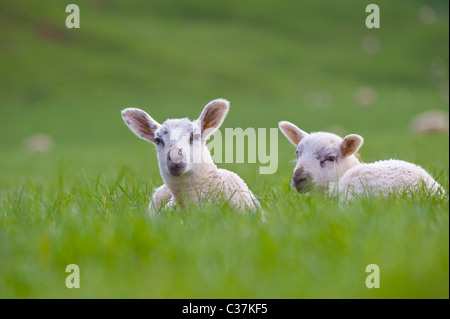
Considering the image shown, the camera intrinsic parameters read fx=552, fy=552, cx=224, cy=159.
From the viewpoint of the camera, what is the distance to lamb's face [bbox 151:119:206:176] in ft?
13.5

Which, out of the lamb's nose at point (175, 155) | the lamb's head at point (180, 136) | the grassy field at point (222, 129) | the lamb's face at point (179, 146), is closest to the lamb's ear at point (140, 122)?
the lamb's head at point (180, 136)

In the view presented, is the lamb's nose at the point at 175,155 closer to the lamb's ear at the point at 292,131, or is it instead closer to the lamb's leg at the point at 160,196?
the lamb's leg at the point at 160,196

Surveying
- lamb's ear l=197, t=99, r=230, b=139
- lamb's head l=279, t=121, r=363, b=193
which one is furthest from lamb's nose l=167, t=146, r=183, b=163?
lamb's head l=279, t=121, r=363, b=193

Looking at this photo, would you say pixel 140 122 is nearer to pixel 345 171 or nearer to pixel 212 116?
pixel 212 116

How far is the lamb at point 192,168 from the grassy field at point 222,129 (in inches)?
9.0

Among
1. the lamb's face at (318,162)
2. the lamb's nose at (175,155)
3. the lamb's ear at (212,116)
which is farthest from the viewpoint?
the lamb's face at (318,162)

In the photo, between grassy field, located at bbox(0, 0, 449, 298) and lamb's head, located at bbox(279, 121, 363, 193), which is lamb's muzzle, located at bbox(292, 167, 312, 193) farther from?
grassy field, located at bbox(0, 0, 449, 298)

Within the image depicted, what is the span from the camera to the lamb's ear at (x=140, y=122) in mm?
4699

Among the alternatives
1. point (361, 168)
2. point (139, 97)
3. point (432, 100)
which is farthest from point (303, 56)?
point (361, 168)

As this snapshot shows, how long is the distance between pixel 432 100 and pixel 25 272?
36442 mm

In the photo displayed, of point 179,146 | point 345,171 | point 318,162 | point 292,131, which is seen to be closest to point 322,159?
point 318,162

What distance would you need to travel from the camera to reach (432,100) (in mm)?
35938
